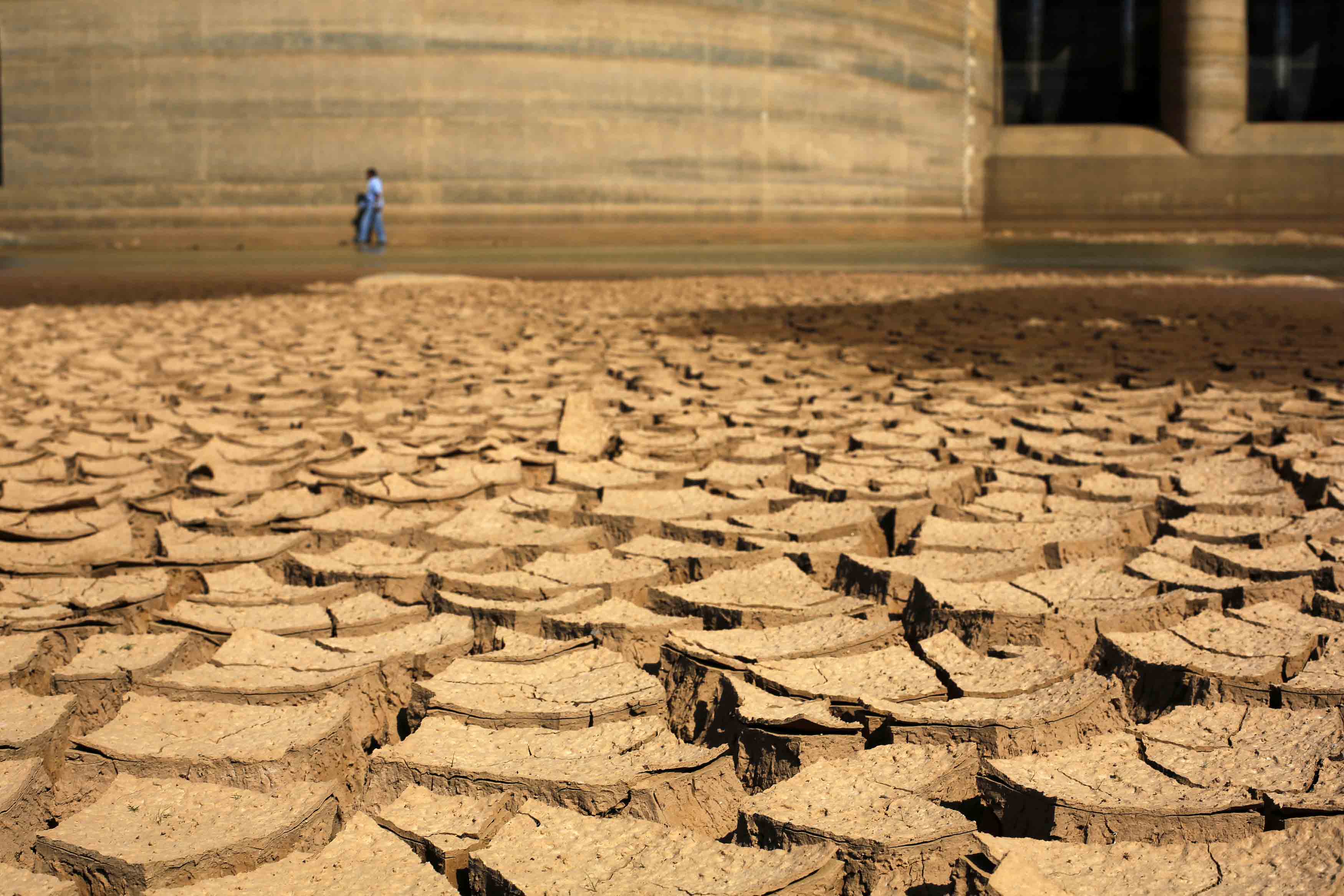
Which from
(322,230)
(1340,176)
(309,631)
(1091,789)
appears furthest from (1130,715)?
(1340,176)

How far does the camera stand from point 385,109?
1372 centimetres

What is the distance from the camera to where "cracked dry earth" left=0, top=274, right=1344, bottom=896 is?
3.41 feet

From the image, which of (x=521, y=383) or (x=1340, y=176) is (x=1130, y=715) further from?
(x=1340, y=176)

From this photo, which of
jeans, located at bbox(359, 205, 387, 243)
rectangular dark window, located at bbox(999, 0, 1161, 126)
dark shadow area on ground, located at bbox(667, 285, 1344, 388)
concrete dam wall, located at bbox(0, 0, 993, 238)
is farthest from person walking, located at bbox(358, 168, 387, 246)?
rectangular dark window, located at bbox(999, 0, 1161, 126)

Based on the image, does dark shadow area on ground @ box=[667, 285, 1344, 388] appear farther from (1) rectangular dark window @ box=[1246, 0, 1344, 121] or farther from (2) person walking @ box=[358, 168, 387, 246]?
(1) rectangular dark window @ box=[1246, 0, 1344, 121]

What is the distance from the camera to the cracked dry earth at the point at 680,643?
1038 mm

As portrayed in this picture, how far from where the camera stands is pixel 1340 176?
17.5m

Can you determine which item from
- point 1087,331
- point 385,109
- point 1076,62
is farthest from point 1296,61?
point 1087,331

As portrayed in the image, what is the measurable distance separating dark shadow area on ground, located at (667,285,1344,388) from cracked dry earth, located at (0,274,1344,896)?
36 centimetres

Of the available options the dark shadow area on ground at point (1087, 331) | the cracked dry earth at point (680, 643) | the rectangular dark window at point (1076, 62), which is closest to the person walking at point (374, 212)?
the dark shadow area on ground at point (1087, 331)

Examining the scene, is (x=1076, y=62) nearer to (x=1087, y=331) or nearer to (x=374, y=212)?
(x=374, y=212)

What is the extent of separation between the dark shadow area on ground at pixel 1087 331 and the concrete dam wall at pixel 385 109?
27.7 feet

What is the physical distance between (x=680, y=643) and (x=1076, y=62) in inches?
792

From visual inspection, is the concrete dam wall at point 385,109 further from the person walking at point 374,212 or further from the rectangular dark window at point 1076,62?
the rectangular dark window at point 1076,62
